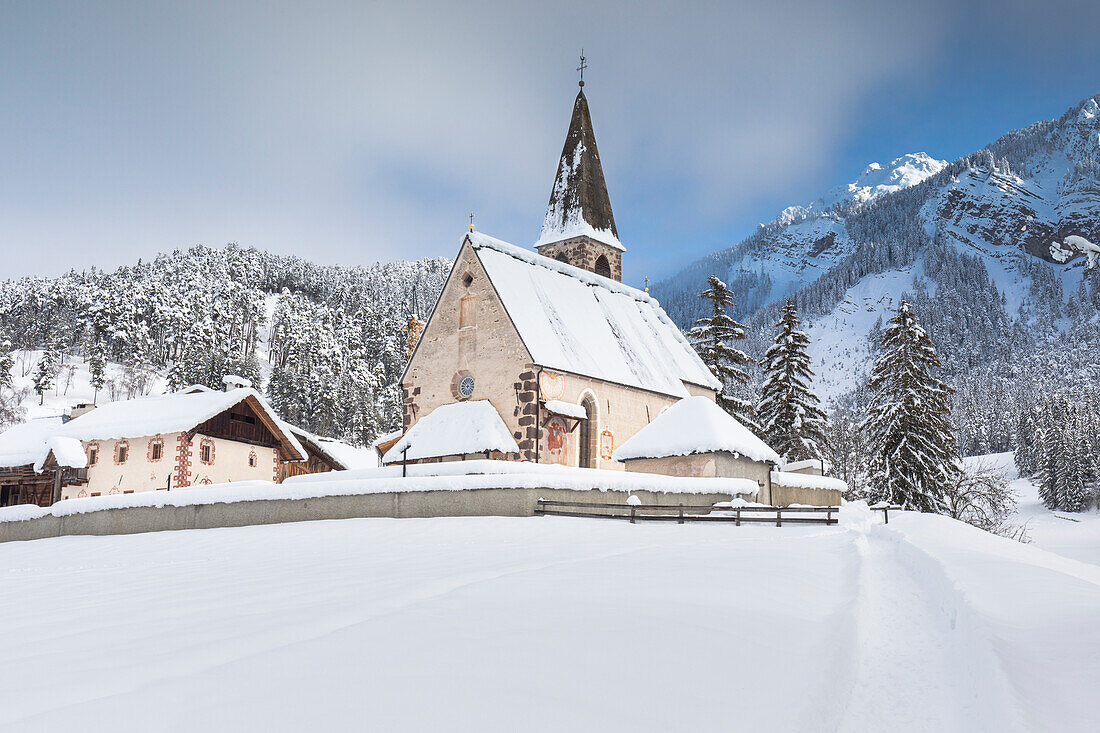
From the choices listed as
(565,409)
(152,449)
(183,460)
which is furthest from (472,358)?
(152,449)

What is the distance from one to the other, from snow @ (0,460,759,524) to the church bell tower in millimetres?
22175

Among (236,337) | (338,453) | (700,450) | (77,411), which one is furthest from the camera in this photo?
(236,337)

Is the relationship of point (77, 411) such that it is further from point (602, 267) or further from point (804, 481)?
point (804, 481)

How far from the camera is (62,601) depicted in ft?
32.7

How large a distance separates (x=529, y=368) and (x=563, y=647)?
23093 millimetres

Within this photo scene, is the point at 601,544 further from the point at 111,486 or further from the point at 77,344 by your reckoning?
the point at 77,344

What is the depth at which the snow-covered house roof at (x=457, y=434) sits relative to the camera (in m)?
28.2

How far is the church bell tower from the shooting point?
44.3 m

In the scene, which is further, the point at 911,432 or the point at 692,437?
the point at 911,432

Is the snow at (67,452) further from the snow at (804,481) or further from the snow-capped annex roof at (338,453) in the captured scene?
the snow at (804,481)

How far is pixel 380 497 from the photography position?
20.8 meters

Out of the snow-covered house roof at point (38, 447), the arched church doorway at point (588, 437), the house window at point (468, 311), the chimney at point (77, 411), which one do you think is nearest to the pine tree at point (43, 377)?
the chimney at point (77, 411)

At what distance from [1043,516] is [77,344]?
125287 mm

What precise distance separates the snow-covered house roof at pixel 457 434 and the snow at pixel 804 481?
10.6 meters
